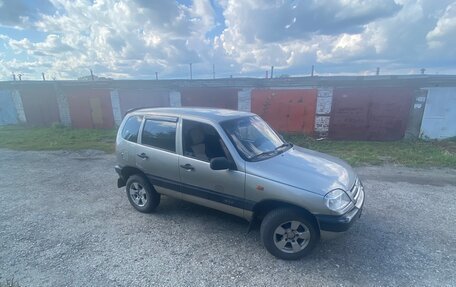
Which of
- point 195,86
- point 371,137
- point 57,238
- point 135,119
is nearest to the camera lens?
point 57,238

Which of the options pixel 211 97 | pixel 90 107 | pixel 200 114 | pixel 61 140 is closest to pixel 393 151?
pixel 200 114

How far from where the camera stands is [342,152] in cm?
855

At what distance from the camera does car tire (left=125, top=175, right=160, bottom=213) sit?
3955 millimetres

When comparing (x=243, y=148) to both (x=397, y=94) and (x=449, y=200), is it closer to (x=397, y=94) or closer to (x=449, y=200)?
(x=449, y=200)

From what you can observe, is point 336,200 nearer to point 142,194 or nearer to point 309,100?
point 142,194

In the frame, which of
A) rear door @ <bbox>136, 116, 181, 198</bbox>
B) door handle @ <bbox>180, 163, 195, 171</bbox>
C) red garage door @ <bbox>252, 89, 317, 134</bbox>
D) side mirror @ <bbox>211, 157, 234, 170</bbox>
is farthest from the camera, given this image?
red garage door @ <bbox>252, 89, 317, 134</bbox>

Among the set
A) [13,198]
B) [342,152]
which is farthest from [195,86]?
[13,198]

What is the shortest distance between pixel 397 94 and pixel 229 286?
37.7 feet

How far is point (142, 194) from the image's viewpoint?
13.4 ft

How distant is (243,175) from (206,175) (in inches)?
22.9

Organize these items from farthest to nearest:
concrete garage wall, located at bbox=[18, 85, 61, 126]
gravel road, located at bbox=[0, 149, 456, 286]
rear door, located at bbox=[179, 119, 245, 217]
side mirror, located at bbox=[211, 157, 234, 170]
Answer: concrete garage wall, located at bbox=[18, 85, 61, 126], rear door, located at bbox=[179, 119, 245, 217], side mirror, located at bbox=[211, 157, 234, 170], gravel road, located at bbox=[0, 149, 456, 286]

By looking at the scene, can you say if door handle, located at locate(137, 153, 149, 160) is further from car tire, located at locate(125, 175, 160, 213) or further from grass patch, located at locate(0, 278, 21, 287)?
grass patch, located at locate(0, 278, 21, 287)

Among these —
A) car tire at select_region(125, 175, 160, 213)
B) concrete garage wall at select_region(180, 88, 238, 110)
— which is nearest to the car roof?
car tire at select_region(125, 175, 160, 213)

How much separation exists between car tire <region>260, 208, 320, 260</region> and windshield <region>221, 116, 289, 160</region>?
0.82 metres
